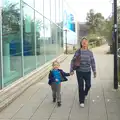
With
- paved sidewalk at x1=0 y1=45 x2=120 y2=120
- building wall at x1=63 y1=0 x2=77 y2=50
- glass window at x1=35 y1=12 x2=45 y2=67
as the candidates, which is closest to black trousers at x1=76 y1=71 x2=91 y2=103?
paved sidewalk at x1=0 y1=45 x2=120 y2=120

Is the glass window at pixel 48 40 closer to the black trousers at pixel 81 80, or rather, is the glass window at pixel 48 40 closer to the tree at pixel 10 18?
the tree at pixel 10 18

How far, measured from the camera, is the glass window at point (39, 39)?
14488 millimetres

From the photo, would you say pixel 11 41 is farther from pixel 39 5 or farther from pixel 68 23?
pixel 68 23

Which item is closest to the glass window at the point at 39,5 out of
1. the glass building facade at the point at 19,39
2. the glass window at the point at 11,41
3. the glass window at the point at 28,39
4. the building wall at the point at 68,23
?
the glass building facade at the point at 19,39

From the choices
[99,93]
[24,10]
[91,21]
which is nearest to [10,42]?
[24,10]

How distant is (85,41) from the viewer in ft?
26.9

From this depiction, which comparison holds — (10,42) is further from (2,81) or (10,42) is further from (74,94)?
(74,94)

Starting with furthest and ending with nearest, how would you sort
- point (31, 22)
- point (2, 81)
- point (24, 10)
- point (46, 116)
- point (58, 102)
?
point (31, 22), point (24, 10), point (2, 81), point (58, 102), point (46, 116)

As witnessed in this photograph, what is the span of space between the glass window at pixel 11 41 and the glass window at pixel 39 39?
3.65m

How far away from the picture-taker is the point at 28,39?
40.5 ft

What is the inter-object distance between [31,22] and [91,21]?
211ft

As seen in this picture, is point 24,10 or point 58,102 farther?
point 24,10

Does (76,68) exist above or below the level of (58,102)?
above

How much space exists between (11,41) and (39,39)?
512cm
